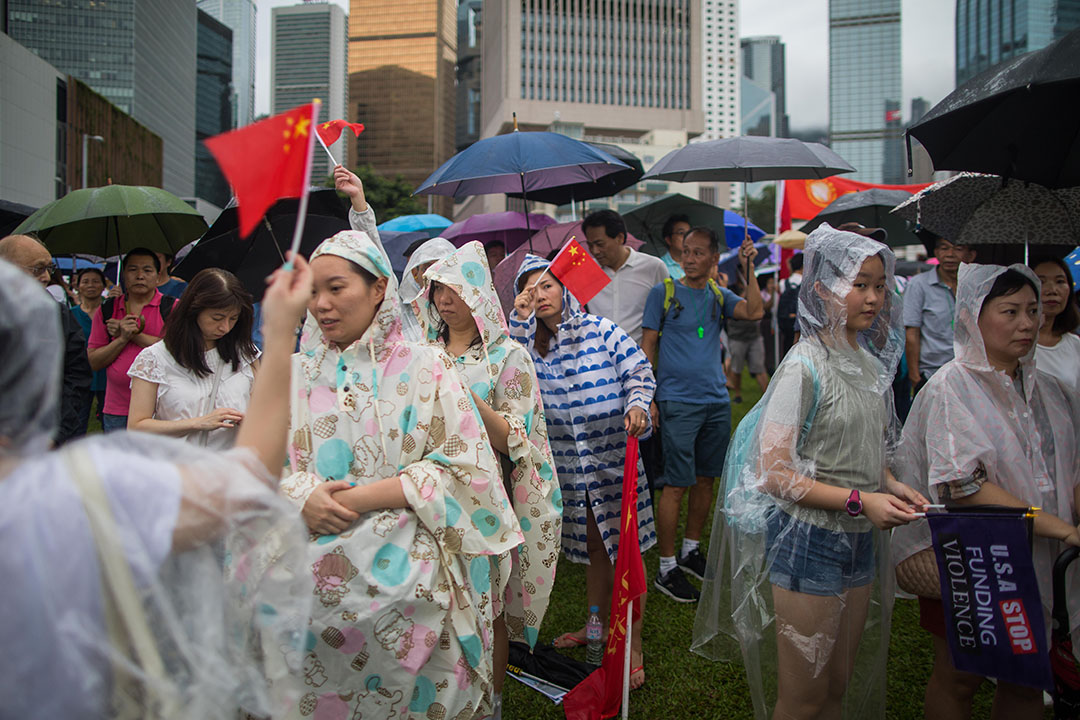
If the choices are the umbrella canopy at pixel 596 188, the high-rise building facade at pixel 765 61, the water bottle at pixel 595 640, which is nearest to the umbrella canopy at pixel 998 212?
the water bottle at pixel 595 640

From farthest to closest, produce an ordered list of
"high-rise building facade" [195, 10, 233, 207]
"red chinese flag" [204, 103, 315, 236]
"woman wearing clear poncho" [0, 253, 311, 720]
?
"high-rise building facade" [195, 10, 233, 207], "red chinese flag" [204, 103, 315, 236], "woman wearing clear poncho" [0, 253, 311, 720]

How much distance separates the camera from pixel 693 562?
181 inches

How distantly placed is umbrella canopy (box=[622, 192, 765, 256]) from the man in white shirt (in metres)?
2.66

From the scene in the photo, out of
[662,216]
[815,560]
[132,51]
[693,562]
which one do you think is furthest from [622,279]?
[132,51]

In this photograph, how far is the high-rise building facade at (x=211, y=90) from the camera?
314 feet

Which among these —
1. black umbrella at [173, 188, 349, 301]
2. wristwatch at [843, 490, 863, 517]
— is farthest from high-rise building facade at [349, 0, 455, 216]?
wristwatch at [843, 490, 863, 517]

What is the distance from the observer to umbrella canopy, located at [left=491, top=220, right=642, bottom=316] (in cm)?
530

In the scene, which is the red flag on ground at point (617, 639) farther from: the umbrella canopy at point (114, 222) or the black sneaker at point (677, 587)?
the umbrella canopy at point (114, 222)

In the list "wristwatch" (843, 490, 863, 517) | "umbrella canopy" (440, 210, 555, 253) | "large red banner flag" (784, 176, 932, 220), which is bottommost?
"wristwatch" (843, 490, 863, 517)

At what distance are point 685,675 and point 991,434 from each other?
1.83 meters

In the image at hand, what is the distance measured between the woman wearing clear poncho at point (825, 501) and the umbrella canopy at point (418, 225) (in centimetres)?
648

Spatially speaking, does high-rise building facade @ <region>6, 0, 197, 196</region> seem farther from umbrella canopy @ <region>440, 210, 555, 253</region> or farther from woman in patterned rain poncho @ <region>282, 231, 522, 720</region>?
woman in patterned rain poncho @ <region>282, 231, 522, 720</region>

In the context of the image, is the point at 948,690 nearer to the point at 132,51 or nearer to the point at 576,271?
the point at 576,271

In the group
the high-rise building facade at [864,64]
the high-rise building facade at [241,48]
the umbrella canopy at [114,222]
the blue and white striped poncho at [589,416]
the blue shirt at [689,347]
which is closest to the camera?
the blue and white striped poncho at [589,416]
